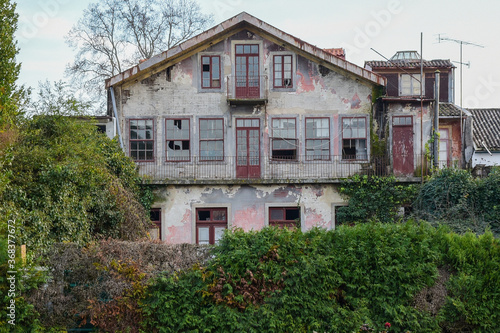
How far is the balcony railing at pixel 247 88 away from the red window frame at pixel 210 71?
476 mm

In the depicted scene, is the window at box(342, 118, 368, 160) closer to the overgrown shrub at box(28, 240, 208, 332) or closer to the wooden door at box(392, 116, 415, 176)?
the wooden door at box(392, 116, 415, 176)

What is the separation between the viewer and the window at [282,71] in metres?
24.0

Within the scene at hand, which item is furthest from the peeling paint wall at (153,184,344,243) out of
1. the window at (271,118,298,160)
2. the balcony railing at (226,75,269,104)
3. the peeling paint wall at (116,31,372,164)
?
the balcony railing at (226,75,269,104)

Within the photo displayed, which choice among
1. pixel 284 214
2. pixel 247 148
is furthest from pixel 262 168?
pixel 284 214

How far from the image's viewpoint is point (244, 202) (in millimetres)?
23359

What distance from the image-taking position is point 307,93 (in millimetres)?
23969

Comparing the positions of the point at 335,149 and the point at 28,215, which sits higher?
the point at 335,149

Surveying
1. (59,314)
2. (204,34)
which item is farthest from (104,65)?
(59,314)

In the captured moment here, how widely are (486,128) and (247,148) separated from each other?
1541 centimetres

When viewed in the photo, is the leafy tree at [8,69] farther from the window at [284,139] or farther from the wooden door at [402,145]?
the wooden door at [402,145]

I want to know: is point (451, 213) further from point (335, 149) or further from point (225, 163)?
point (225, 163)

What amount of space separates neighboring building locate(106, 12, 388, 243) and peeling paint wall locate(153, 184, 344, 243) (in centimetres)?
59

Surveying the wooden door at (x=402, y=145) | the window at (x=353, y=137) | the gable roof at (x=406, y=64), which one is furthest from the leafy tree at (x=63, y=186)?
the gable roof at (x=406, y=64)

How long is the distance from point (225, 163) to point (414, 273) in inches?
476
